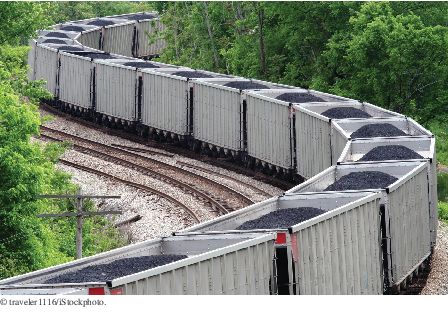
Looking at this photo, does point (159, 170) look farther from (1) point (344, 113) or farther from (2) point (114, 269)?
(2) point (114, 269)

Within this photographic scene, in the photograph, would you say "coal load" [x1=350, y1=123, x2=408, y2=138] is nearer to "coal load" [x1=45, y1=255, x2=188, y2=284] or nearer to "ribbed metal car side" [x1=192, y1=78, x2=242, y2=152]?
"ribbed metal car side" [x1=192, y1=78, x2=242, y2=152]

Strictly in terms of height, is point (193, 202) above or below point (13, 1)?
below

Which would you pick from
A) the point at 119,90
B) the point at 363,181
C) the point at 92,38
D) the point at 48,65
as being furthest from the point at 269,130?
the point at 92,38

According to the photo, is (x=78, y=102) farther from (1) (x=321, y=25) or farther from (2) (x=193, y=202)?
(2) (x=193, y=202)

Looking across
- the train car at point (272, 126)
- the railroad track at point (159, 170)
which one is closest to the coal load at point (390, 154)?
the railroad track at point (159, 170)

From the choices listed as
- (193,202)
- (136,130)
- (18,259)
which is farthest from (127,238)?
(136,130)

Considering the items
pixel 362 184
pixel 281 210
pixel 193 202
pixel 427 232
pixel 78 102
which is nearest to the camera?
pixel 281 210

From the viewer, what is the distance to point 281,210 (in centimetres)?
2398

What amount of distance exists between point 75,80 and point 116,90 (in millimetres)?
4259

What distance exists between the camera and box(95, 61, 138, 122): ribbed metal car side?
1892 inches

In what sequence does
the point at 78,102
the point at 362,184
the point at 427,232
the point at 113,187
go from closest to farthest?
the point at 362,184
the point at 427,232
the point at 113,187
the point at 78,102

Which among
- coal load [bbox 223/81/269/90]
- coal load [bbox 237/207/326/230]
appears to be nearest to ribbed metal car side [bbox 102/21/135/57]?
coal load [bbox 223/81/269/90]

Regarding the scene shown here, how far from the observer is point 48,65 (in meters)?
56.4

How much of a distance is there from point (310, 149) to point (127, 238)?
7.12m
